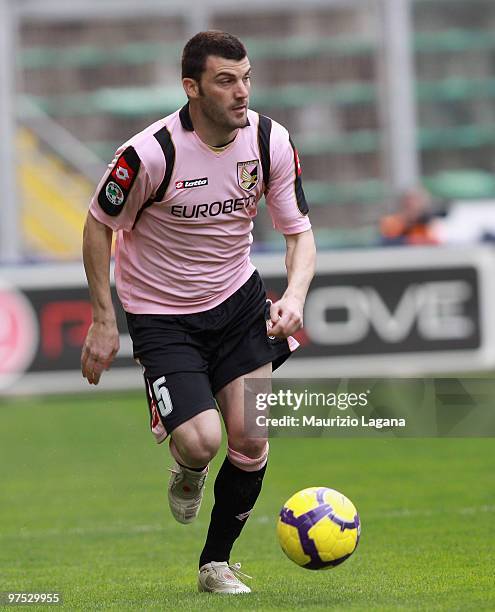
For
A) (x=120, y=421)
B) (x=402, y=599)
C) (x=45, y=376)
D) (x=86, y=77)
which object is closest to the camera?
(x=402, y=599)

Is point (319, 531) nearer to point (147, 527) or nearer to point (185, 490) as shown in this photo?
point (185, 490)

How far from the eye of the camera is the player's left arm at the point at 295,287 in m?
6.05

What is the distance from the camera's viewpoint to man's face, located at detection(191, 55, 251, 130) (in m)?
6.03

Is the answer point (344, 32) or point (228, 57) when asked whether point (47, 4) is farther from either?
point (228, 57)

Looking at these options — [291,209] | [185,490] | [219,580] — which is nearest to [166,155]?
[291,209]

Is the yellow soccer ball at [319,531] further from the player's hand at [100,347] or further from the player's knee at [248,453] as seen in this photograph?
the player's hand at [100,347]

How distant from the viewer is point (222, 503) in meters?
6.46

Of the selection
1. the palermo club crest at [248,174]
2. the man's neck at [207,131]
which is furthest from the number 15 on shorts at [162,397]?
the man's neck at [207,131]

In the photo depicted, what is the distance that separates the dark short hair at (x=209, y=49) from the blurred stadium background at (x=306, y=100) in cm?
1139

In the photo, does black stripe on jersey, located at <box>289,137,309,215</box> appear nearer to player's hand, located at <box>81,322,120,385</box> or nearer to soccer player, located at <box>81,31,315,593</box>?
soccer player, located at <box>81,31,315,593</box>

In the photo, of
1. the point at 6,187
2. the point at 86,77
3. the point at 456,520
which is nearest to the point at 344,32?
the point at 86,77

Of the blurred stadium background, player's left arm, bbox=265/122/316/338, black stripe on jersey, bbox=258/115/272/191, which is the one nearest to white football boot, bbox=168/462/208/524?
player's left arm, bbox=265/122/316/338

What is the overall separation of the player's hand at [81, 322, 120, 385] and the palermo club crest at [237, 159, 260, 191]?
827 mm

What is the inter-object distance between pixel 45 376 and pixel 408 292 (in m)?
3.87
